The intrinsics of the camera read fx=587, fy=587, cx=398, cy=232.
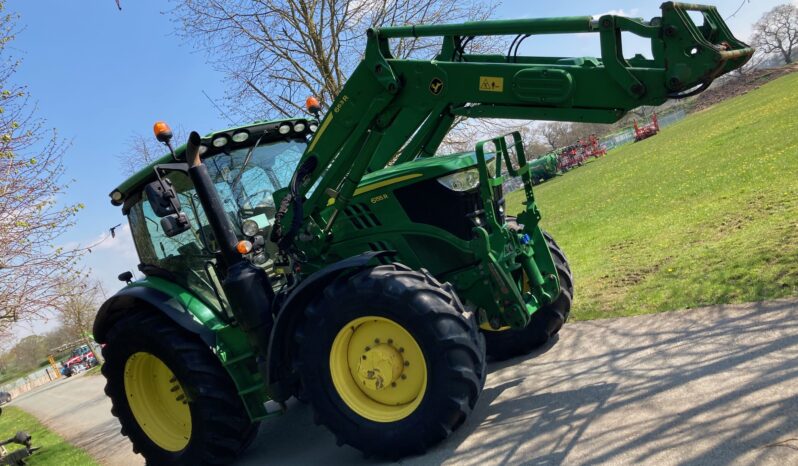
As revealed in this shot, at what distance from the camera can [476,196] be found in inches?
183

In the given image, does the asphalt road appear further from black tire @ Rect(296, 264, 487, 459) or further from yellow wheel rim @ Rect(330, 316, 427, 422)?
yellow wheel rim @ Rect(330, 316, 427, 422)

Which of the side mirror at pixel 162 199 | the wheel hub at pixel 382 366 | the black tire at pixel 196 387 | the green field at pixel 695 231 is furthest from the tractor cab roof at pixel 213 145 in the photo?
the green field at pixel 695 231

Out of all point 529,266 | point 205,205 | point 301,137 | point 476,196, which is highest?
point 301,137

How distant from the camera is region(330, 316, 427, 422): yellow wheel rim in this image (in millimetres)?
3904

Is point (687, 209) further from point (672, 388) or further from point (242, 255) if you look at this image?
point (242, 255)

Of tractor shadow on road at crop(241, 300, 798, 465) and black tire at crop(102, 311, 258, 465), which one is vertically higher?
black tire at crop(102, 311, 258, 465)

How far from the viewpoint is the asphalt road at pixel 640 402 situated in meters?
3.04

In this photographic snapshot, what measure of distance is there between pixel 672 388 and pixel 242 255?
308 cm

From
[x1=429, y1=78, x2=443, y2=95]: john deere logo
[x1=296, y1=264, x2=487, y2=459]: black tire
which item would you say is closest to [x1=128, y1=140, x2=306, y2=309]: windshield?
[x1=296, y1=264, x2=487, y2=459]: black tire

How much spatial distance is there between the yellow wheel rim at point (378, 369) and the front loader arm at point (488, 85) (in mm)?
1021

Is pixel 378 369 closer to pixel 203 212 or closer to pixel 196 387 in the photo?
pixel 196 387

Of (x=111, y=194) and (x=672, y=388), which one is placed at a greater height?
(x=111, y=194)

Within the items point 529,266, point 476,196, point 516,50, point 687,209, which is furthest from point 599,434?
point 687,209

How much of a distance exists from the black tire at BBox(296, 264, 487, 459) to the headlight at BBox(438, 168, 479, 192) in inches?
35.8
